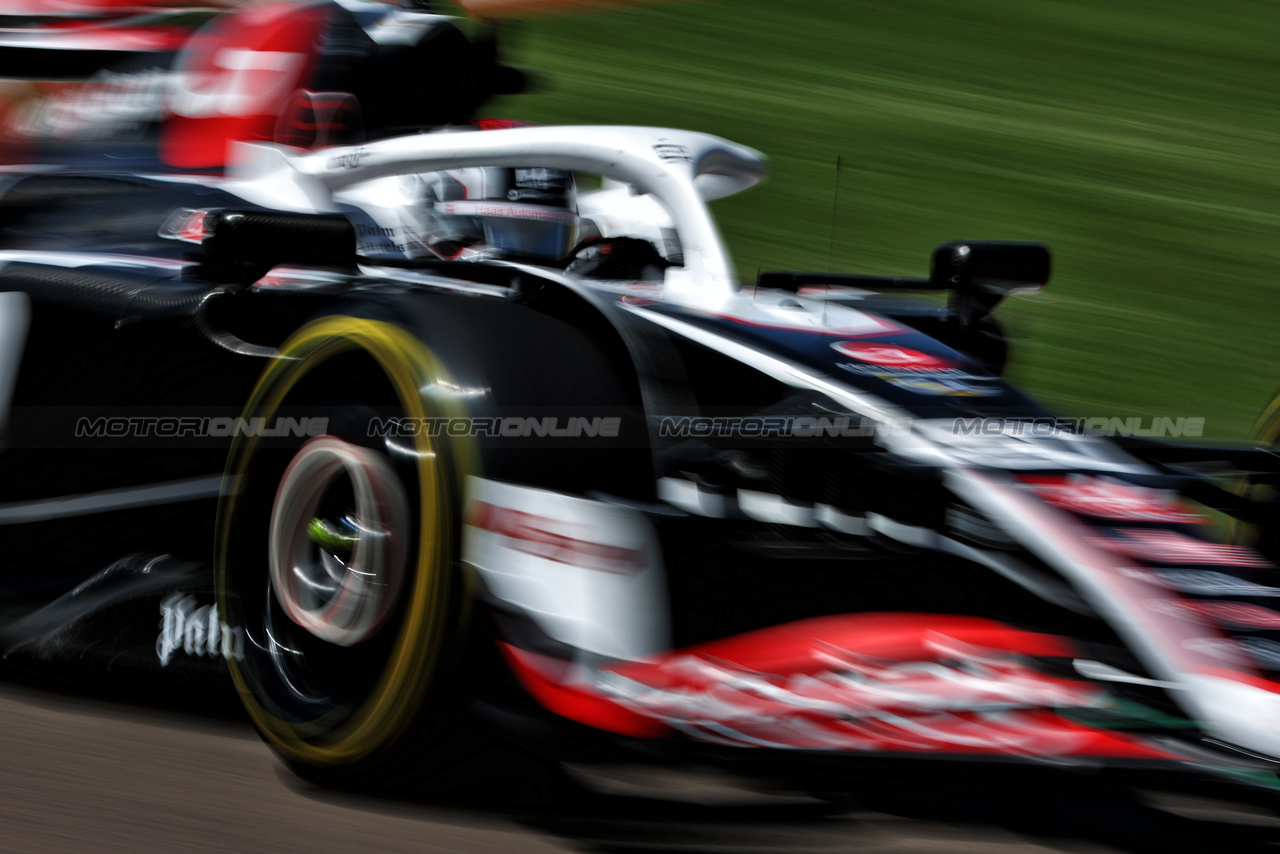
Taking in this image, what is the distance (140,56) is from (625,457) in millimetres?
2582

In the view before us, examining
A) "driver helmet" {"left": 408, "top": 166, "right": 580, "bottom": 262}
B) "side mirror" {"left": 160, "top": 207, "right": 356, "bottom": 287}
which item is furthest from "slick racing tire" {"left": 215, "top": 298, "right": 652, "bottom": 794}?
"driver helmet" {"left": 408, "top": 166, "right": 580, "bottom": 262}

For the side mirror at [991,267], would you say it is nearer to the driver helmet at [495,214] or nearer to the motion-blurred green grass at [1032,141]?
the driver helmet at [495,214]

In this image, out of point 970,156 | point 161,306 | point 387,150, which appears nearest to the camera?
point 161,306

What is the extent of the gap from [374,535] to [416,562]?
138mm

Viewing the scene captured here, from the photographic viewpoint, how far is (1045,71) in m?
9.95

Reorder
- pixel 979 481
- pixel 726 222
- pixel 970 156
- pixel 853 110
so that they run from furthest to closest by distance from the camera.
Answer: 1. pixel 853 110
2. pixel 970 156
3. pixel 726 222
4. pixel 979 481

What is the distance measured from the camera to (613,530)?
2154 mm

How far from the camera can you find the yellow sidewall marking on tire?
213cm

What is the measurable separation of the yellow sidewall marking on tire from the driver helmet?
97 cm

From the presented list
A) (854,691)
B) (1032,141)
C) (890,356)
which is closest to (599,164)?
(890,356)

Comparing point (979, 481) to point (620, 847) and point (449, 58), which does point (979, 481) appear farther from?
point (449, 58)

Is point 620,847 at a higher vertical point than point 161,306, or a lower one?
lower

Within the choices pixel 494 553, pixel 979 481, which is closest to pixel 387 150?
pixel 494 553

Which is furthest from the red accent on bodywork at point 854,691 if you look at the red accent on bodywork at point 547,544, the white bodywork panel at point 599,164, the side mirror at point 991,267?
the side mirror at point 991,267
